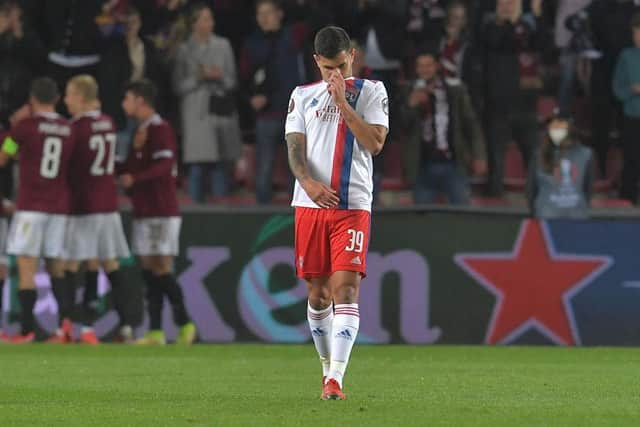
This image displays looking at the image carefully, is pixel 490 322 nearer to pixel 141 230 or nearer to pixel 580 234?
pixel 580 234

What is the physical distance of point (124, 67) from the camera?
16547 millimetres

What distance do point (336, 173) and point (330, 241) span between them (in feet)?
1.24

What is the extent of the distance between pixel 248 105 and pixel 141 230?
10.2 feet

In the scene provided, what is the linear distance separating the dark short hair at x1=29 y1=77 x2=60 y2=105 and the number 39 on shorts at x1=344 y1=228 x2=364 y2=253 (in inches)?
259

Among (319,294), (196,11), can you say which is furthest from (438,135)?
(319,294)

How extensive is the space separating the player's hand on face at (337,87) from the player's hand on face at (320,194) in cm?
46

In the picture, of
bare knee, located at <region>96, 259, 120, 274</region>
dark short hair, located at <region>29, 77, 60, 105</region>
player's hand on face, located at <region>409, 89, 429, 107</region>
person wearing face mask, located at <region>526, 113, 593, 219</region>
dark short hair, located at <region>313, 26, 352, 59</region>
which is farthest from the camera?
player's hand on face, located at <region>409, 89, 429, 107</region>

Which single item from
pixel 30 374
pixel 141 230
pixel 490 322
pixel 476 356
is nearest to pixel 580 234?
pixel 490 322

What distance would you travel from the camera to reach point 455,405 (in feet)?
26.1

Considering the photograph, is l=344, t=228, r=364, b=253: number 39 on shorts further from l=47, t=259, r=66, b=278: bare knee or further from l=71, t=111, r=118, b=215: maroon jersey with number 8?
l=47, t=259, r=66, b=278: bare knee

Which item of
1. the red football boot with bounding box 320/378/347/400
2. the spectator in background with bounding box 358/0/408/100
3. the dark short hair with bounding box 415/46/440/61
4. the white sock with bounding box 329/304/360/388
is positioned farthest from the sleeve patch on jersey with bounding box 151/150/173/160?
the red football boot with bounding box 320/378/347/400

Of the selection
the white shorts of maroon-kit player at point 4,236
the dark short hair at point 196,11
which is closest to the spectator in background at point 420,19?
the dark short hair at point 196,11

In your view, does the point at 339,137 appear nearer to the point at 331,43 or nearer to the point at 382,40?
the point at 331,43

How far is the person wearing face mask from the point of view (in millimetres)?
15484
